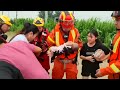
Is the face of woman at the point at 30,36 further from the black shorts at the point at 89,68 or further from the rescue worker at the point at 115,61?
the black shorts at the point at 89,68

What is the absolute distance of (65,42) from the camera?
5262mm

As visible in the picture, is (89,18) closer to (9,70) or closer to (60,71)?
(60,71)

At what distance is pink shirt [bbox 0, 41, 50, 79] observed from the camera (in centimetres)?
299

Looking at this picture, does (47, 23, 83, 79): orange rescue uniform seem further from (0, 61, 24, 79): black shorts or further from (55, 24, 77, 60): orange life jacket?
(0, 61, 24, 79): black shorts

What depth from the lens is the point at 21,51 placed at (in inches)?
123

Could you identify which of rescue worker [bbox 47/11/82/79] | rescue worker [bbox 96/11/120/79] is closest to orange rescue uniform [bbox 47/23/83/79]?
rescue worker [bbox 47/11/82/79]

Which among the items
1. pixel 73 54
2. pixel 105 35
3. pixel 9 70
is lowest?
pixel 105 35

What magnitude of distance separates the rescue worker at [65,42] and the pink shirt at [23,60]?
2007mm

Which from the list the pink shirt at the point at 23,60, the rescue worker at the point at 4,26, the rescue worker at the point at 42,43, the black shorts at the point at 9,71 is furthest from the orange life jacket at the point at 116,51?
the rescue worker at the point at 4,26

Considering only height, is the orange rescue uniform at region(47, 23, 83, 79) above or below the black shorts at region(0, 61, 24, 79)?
below

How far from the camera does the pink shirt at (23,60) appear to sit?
2986mm

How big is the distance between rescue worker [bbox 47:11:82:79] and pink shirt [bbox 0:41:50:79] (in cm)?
201
